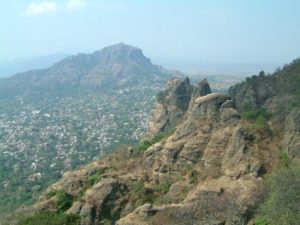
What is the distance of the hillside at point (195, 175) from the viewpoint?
1223 inches

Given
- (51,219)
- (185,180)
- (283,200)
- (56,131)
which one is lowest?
(56,131)

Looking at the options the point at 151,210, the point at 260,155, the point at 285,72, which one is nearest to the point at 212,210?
the point at 151,210

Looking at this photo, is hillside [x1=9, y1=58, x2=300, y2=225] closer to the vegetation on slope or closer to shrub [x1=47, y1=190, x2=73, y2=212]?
shrub [x1=47, y1=190, x2=73, y2=212]

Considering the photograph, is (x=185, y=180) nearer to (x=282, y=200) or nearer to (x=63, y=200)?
→ (x=63, y=200)

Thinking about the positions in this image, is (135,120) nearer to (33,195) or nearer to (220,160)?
(33,195)

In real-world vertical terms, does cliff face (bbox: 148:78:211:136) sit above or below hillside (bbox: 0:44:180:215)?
above

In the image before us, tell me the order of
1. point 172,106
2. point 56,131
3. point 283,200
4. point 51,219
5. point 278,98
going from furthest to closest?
point 56,131 → point 172,106 → point 278,98 → point 51,219 → point 283,200

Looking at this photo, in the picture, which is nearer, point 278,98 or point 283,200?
point 283,200

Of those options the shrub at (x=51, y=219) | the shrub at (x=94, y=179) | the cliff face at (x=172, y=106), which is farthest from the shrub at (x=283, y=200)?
the cliff face at (x=172, y=106)

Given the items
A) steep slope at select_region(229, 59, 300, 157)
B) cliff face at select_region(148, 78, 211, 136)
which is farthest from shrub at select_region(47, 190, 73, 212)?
cliff face at select_region(148, 78, 211, 136)

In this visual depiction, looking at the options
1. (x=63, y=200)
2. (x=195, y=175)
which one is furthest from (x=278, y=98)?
(x=63, y=200)

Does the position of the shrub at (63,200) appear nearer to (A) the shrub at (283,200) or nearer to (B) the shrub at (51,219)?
(B) the shrub at (51,219)

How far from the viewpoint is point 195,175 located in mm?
35656

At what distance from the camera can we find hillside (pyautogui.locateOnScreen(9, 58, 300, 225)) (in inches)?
1223
